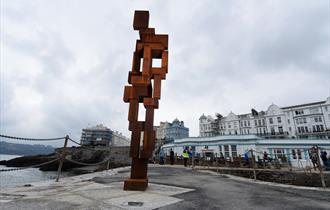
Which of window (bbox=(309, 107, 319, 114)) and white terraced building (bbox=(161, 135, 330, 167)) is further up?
window (bbox=(309, 107, 319, 114))

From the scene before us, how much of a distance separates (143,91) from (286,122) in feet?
186

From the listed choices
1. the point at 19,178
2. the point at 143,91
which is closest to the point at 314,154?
the point at 143,91

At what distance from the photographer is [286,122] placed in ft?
162

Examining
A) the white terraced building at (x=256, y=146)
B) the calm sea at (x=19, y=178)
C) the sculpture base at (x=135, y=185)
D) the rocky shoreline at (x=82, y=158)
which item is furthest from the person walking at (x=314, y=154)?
the rocky shoreline at (x=82, y=158)

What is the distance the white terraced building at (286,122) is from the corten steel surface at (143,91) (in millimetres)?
53880

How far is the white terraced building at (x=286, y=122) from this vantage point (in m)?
45.3

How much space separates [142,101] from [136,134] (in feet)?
3.53

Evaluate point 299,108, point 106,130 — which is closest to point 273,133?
point 299,108

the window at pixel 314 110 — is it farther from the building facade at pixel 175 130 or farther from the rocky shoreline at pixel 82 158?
the rocky shoreline at pixel 82 158

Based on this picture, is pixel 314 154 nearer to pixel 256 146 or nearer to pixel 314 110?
pixel 256 146

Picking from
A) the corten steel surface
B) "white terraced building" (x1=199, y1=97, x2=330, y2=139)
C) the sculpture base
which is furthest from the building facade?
the sculpture base

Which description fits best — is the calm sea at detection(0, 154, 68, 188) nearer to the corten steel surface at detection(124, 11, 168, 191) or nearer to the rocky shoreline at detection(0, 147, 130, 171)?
the corten steel surface at detection(124, 11, 168, 191)

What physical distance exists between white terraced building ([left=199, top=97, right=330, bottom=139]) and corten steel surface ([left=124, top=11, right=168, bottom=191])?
2121 inches

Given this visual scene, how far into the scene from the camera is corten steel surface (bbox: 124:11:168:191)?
186 inches
